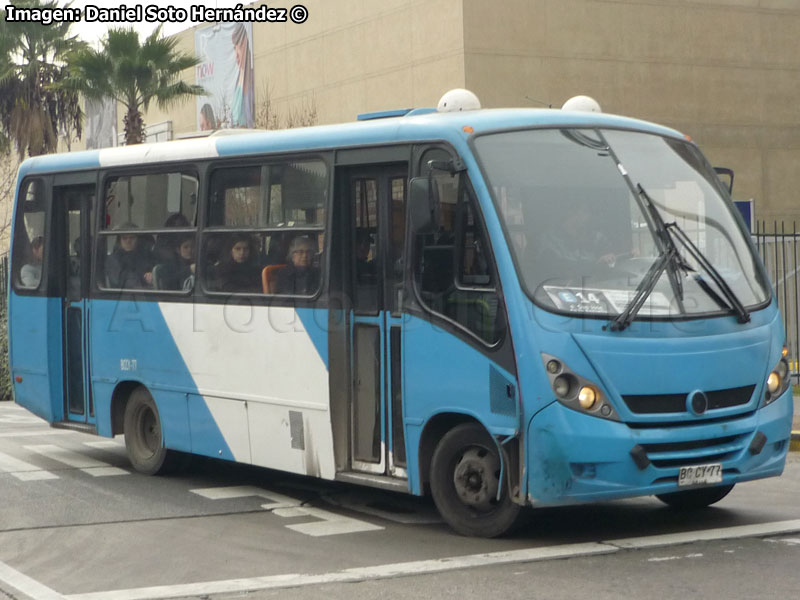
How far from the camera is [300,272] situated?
998 centimetres

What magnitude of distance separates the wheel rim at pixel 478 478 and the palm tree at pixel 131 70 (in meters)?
23.6

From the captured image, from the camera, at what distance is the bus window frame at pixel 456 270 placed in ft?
27.1

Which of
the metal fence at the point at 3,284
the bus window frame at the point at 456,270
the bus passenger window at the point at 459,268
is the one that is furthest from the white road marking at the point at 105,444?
the metal fence at the point at 3,284

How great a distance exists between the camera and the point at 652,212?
8602mm

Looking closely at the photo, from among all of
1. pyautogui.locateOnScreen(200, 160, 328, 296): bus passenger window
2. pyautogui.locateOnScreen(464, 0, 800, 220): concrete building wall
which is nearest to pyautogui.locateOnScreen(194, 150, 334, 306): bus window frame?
pyautogui.locateOnScreen(200, 160, 328, 296): bus passenger window

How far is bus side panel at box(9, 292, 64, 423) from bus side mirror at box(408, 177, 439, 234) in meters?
5.54

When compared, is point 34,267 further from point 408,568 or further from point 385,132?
point 408,568

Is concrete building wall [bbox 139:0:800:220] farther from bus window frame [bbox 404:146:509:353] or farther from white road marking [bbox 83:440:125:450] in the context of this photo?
bus window frame [bbox 404:146:509:353]

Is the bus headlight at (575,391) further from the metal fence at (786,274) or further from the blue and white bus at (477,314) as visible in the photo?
the metal fence at (786,274)

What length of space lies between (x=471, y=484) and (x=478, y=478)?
0.08 m

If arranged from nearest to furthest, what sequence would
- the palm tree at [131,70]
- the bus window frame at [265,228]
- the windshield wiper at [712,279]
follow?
the windshield wiper at [712,279] → the bus window frame at [265,228] → the palm tree at [131,70]

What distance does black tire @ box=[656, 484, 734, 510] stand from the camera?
935 centimetres

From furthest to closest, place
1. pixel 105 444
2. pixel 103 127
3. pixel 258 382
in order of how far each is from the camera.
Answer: pixel 103 127, pixel 105 444, pixel 258 382

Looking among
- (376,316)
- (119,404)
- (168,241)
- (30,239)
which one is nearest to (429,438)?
(376,316)
